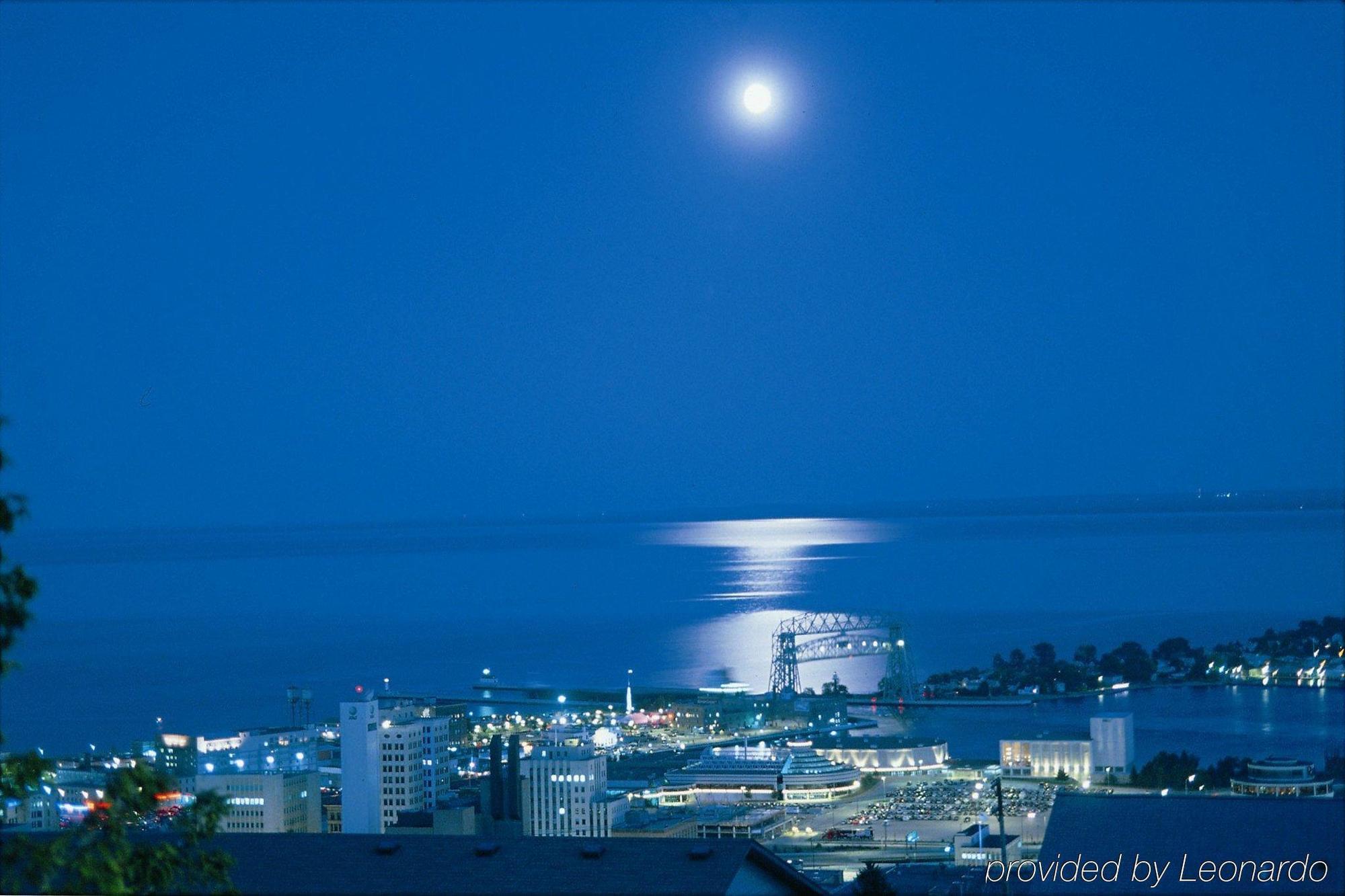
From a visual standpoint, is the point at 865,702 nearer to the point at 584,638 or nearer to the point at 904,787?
the point at 904,787

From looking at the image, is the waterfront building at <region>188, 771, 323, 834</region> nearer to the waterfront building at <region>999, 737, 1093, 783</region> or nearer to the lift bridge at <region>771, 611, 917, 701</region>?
the waterfront building at <region>999, 737, 1093, 783</region>

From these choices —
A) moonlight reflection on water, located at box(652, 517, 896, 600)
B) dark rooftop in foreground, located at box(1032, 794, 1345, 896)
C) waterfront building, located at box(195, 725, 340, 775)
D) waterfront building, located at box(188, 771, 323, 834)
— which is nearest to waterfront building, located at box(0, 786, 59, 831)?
waterfront building, located at box(188, 771, 323, 834)

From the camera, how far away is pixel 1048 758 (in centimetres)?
1076

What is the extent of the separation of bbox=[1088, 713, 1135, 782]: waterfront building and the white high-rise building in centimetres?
442

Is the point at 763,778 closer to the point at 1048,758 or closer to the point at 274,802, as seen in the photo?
the point at 1048,758

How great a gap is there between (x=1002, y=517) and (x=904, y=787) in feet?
229

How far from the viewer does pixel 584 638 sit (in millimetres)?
25656

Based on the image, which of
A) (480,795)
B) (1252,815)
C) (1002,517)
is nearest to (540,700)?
(480,795)

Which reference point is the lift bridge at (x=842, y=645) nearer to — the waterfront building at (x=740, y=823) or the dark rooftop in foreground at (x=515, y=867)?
the waterfront building at (x=740, y=823)

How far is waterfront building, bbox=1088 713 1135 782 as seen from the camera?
35.1 feet

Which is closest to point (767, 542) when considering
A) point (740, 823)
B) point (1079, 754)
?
point (1079, 754)

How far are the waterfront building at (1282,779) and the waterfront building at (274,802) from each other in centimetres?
499

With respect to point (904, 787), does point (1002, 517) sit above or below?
above

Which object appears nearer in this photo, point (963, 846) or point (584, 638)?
point (963, 846)
